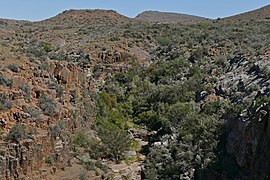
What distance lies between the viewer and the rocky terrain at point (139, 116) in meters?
18.6

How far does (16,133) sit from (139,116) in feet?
44.6

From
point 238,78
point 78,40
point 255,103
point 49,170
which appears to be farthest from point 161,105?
point 78,40

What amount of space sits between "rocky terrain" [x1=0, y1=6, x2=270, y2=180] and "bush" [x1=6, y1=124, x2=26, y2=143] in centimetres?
4

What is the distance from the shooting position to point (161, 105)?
3022 cm

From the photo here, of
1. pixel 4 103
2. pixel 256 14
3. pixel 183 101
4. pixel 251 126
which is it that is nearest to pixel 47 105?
pixel 4 103

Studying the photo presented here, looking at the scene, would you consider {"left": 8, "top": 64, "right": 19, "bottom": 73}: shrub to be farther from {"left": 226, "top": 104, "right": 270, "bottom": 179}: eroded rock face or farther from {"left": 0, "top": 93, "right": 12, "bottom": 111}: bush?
{"left": 226, "top": 104, "right": 270, "bottom": 179}: eroded rock face

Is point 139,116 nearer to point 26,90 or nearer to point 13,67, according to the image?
point 13,67

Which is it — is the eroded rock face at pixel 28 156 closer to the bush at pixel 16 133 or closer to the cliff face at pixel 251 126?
the bush at pixel 16 133

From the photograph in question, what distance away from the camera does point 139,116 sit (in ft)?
101

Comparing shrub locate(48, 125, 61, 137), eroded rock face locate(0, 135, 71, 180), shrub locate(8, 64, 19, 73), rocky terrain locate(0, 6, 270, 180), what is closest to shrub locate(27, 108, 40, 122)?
rocky terrain locate(0, 6, 270, 180)

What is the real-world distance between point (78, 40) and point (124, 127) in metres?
27.1

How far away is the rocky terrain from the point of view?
61.2 ft

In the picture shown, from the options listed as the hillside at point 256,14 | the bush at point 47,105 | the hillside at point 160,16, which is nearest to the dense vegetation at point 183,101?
the bush at point 47,105

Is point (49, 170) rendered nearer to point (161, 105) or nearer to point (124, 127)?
point (124, 127)
